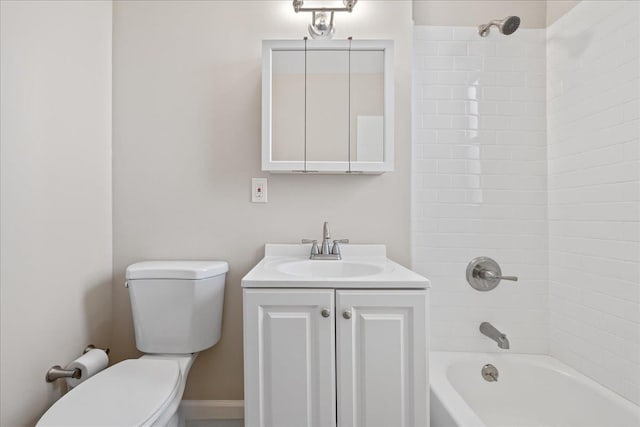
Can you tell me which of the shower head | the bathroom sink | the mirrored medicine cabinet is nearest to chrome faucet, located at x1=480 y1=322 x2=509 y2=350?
the bathroom sink

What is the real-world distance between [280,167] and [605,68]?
1.35 metres

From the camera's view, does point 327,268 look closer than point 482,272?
Yes

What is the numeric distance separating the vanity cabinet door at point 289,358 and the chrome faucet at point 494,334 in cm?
83

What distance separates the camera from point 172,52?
169 centimetres

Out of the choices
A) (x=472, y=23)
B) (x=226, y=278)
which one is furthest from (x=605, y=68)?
(x=226, y=278)

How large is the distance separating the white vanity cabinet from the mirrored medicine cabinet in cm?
64

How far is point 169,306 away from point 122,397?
42cm

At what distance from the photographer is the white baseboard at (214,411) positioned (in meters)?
1.66

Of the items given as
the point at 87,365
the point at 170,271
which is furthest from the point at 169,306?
the point at 87,365

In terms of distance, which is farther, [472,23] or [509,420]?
[472,23]

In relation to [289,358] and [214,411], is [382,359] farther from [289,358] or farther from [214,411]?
[214,411]

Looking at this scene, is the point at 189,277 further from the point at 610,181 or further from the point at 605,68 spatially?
the point at 605,68

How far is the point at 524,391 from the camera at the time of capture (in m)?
1.58

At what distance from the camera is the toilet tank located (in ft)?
4.85
